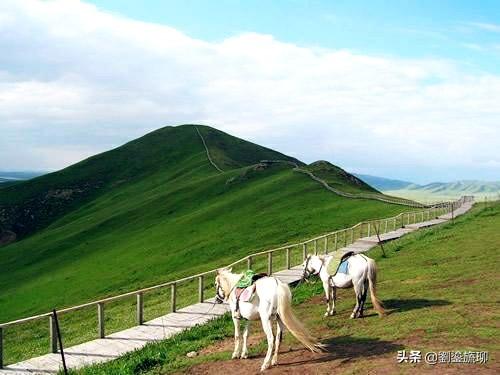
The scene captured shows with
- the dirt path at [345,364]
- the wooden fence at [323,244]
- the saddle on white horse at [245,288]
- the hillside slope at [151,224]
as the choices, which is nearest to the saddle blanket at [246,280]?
the saddle on white horse at [245,288]

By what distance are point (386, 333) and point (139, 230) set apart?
200ft

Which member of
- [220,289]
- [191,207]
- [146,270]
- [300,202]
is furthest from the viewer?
[191,207]

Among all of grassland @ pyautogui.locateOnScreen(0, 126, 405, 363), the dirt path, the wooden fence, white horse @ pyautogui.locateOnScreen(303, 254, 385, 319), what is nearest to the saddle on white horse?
the dirt path

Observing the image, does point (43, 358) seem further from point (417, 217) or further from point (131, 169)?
point (131, 169)

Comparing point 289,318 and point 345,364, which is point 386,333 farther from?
point 289,318

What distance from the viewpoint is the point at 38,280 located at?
2314 inches

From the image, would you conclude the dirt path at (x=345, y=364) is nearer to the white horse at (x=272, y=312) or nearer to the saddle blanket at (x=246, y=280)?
→ the white horse at (x=272, y=312)

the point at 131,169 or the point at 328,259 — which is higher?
the point at 131,169

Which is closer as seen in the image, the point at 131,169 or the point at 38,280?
the point at 38,280

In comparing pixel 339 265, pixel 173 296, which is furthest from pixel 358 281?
pixel 173 296

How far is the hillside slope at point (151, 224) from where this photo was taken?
50.3 meters

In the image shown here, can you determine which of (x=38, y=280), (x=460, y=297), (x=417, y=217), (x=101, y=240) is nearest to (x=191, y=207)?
(x=101, y=240)

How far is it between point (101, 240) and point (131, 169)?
6431cm

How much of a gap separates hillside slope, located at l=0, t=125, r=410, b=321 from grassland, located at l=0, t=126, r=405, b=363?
0.19 metres
